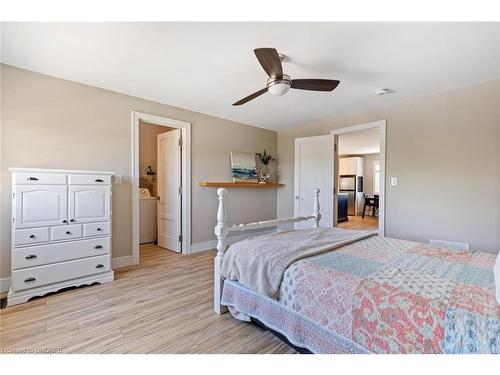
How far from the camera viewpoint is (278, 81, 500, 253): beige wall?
2744 mm

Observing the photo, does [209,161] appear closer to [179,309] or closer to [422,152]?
[179,309]

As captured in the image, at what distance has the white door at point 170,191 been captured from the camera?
3.88 metres

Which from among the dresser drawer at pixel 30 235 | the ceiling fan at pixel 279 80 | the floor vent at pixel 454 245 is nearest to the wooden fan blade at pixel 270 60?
the ceiling fan at pixel 279 80

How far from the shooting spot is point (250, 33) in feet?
6.04

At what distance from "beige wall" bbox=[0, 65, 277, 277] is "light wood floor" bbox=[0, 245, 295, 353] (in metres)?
0.76

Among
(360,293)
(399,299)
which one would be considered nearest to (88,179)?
(360,293)

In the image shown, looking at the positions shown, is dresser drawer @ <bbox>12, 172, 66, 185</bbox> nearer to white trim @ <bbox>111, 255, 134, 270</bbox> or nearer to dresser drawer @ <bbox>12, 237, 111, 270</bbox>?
dresser drawer @ <bbox>12, 237, 111, 270</bbox>

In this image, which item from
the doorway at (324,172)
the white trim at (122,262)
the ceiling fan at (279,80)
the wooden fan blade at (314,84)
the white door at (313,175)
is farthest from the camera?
the white door at (313,175)

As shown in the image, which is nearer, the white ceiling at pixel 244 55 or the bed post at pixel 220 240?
the white ceiling at pixel 244 55

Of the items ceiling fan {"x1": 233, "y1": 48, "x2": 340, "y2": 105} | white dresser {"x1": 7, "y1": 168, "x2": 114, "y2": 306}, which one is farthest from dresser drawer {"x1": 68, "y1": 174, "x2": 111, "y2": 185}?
ceiling fan {"x1": 233, "y1": 48, "x2": 340, "y2": 105}

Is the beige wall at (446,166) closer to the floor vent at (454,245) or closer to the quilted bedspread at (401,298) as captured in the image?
the floor vent at (454,245)

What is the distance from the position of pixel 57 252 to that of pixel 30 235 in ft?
0.93

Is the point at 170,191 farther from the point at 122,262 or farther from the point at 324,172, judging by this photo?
the point at 324,172

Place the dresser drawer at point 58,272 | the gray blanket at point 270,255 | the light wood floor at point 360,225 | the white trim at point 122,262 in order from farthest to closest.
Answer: the light wood floor at point 360,225 < the white trim at point 122,262 < the dresser drawer at point 58,272 < the gray blanket at point 270,255
